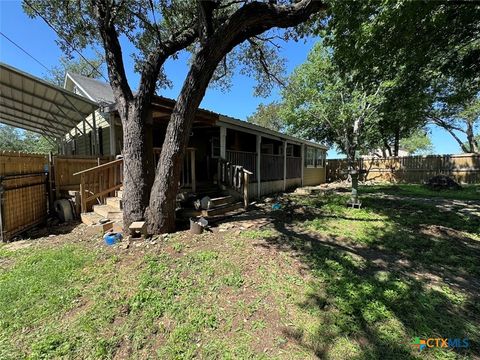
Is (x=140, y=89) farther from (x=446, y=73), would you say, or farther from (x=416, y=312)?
(x=446, y=73)

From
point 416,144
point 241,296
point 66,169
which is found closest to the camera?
point 241,296

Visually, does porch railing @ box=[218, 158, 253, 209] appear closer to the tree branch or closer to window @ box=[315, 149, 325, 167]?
the tree branch

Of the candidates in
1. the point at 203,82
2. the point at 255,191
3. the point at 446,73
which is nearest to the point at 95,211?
the point at 203,82

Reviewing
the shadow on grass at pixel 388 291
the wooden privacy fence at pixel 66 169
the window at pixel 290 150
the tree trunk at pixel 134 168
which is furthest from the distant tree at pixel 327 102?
the tree trunk at pixel 134 168

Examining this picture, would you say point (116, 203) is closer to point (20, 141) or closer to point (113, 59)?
point (113, 59)

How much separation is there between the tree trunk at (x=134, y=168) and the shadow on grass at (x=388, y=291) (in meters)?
2.56

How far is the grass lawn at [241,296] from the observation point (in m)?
2.44

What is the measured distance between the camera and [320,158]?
18781 millimetres

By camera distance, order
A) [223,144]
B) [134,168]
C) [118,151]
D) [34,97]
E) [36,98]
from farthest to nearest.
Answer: [36,98] < [34,97] < [118,151] < [223,144] < [134,168]

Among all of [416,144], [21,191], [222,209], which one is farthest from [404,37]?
[416,144]

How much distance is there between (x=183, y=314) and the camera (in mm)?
2822

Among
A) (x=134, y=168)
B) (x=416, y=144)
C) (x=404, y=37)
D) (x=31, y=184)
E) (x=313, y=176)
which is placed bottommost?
(x=313, y=176)

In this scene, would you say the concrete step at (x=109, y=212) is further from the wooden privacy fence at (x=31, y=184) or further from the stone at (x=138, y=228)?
the wooden privacy fence at (x=31, y=184)

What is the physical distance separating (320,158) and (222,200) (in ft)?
46.2
